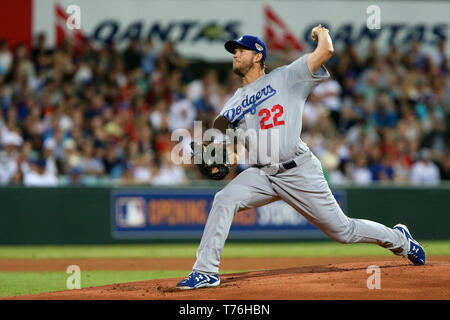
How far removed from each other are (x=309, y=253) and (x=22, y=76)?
22.8ft

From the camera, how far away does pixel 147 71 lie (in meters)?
15.6

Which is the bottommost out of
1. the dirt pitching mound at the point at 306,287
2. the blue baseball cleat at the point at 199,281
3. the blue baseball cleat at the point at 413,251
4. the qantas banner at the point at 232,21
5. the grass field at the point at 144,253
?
the grass field at the point at 144,253

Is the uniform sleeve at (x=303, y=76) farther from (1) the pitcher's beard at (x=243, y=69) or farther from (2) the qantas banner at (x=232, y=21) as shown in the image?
(2) the qantas banner at (x=232, y=21)

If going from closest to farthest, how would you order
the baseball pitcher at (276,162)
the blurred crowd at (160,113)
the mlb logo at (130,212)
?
1. the baseball pitcher at (276,162)
2. the mlb logo at (130,212)
3. the blurred crowd at (160,113)

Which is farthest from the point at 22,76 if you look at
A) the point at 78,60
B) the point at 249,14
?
the point at 249,14

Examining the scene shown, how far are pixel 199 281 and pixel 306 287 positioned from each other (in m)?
0.85

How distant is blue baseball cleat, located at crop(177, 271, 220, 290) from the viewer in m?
5.49

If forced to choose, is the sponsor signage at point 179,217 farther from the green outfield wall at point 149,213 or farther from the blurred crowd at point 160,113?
the blurred crowd at point 160,113

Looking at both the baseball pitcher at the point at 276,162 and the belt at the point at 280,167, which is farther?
the belt at the point at 280,167

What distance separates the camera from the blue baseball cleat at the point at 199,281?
549cm

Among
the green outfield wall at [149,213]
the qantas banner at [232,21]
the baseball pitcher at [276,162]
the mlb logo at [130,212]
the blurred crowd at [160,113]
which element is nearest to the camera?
the baseball pitcher at [276,162]

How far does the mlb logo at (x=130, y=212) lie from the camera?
12750 mm

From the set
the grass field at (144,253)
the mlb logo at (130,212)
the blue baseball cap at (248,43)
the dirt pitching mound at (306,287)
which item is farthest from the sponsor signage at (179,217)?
the blue baseball cap at (248,43)

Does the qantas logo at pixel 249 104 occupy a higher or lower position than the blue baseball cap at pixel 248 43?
lower
